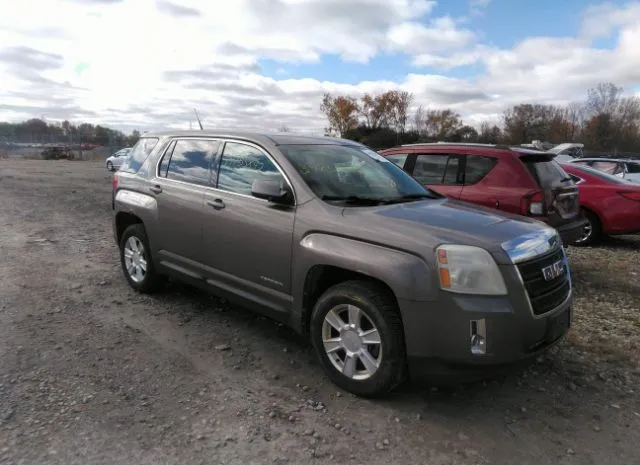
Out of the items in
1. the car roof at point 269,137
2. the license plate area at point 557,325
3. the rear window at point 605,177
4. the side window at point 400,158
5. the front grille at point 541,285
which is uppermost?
the car roof at point 269,137

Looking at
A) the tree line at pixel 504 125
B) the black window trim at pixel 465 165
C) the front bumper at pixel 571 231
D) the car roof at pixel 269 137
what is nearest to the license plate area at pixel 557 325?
the car roof at pixel 269 137

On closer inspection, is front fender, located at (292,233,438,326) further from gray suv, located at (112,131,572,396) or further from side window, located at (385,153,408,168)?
side window, located at (385,153,408,168)

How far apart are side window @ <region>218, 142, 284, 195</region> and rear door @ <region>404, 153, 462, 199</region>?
2.95 meters

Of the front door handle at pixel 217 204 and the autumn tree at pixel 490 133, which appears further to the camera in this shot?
the autumn tree at pixel 490 133

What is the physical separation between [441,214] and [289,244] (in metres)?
1.11

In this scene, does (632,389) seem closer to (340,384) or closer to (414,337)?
(414,337)

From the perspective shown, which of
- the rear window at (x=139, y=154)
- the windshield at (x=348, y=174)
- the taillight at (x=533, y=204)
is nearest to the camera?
the windshield at (x=348, y=174)

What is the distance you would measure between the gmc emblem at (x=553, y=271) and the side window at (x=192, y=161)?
285 centimetres

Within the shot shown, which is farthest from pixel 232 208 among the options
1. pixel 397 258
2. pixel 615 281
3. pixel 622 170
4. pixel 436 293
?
pixel 622 170

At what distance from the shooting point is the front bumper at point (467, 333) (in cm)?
307

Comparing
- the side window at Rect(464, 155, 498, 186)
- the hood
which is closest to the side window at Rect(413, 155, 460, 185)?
the side window at Rect(464, 155, 498, 186)

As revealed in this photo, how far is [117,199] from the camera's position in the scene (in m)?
5.88

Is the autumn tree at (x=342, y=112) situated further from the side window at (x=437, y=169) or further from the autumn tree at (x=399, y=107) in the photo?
the side window at (x=437, y=169)

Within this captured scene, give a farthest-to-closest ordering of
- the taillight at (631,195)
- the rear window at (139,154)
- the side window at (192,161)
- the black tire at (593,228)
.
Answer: the black tire at (593,228), the taillight at (631,195), the rear window at (139,154), the side window at (192,161)
